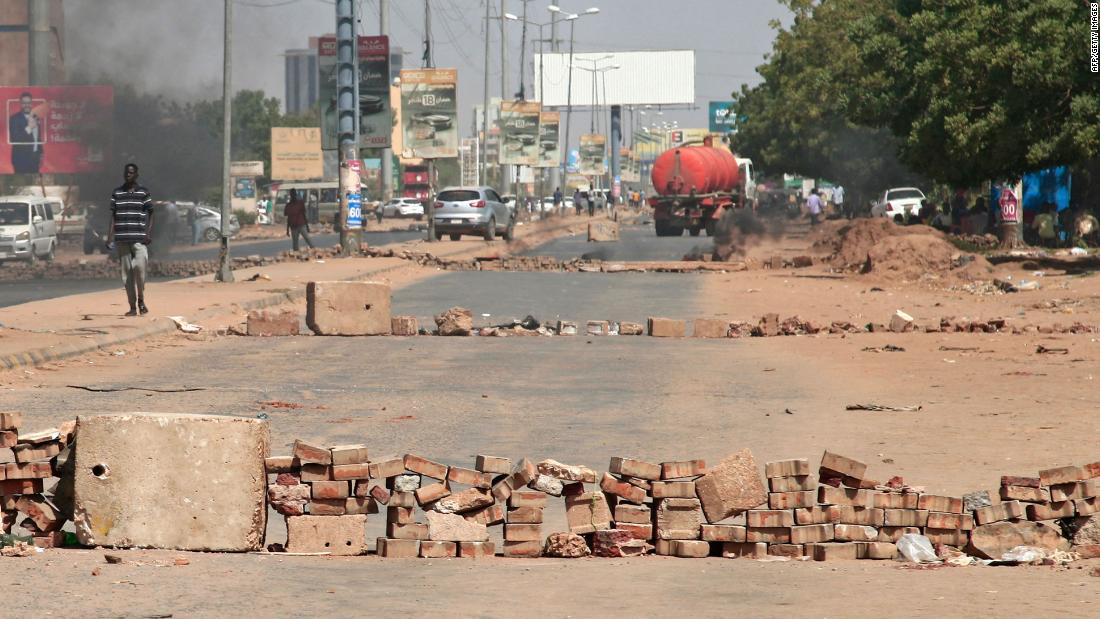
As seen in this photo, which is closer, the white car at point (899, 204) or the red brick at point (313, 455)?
the red brick at point (313, 455)

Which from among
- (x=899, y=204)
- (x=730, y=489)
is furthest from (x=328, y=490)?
(x=899, y=204)

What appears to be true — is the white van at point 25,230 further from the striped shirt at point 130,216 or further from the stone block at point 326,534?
the stone block at point 326,534

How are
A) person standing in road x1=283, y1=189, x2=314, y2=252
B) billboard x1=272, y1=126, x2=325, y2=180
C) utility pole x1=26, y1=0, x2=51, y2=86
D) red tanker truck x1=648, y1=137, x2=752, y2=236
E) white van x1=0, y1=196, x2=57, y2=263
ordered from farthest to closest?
billboard x1=272, y1=126, x2=325, y2=180 < utility pole x1=26, y1=0, x2=51, y2=86 < red tanker truck x1=648, y1=137, x2=752, y2=236 < person standing in road x1=283, y1=189, x2=314, y2=252 < white van x1=0, y1=196, x2=57, y2=263

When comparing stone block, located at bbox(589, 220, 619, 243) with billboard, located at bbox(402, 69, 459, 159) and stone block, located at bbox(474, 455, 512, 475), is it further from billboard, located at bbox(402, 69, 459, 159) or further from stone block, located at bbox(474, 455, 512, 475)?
stone block, located at bbox(474, 455, 512, 475)

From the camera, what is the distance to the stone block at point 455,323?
18.5 meters

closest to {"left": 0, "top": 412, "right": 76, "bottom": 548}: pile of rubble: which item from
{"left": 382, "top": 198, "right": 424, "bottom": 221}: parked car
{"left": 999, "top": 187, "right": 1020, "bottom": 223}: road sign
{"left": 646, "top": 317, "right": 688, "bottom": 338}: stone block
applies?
{"left": 646, "top": 317, "right": 688, "bottom": 338}: stone block

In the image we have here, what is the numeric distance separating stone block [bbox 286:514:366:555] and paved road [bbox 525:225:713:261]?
32063mm

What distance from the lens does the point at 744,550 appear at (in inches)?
282

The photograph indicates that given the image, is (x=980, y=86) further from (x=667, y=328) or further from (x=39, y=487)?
(x=39, y=487)

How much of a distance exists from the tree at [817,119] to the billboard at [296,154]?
87.4ft

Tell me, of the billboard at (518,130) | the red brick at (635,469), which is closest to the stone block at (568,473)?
the red brick at (635,469)

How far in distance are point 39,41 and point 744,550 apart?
6236 centimetres

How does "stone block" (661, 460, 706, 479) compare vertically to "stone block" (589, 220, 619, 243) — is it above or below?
above

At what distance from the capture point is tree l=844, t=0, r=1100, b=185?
92.8 ft
